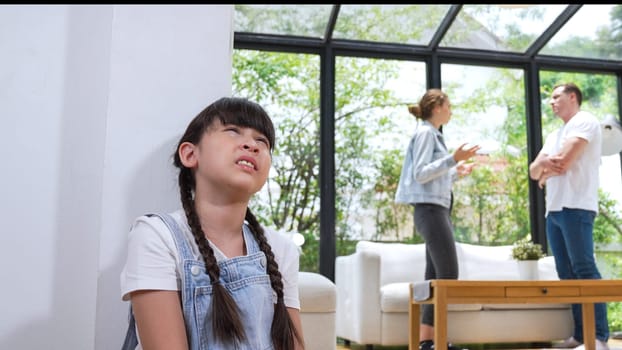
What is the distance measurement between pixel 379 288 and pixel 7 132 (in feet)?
9.57

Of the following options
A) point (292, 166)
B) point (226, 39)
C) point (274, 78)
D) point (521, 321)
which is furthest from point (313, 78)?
point (226, 39)

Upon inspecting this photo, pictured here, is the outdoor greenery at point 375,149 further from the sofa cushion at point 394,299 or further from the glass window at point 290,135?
the sofa cushion at point 394,299

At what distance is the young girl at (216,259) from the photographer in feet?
3.39

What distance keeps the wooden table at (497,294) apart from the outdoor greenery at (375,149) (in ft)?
5.48

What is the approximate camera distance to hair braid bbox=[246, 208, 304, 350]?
1.12 meters

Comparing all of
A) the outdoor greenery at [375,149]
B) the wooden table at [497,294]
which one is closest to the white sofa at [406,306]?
the outdoor greenery at [375,149]

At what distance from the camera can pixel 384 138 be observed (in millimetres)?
4973

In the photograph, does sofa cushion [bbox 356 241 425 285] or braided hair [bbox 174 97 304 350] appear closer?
braided hair [bbox 174 97 304 350]

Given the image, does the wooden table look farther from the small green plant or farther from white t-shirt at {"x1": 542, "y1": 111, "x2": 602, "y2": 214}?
the small green plant

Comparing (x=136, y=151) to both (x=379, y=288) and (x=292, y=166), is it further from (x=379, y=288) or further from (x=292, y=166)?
(x=292, y=166)

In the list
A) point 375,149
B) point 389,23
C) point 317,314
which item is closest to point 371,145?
point 375,149

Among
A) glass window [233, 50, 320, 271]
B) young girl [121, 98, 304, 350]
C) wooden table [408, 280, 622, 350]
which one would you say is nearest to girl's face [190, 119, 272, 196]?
young girl [121, 98, 304, 350]

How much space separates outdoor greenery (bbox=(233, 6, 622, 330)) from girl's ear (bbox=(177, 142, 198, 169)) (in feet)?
11.4

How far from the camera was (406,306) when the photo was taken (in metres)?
3.80
